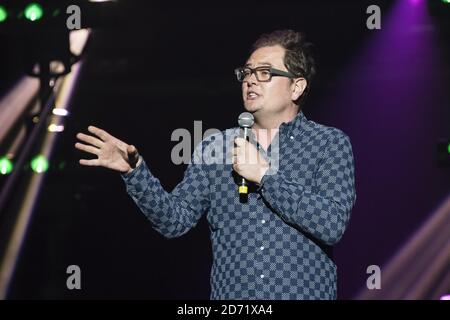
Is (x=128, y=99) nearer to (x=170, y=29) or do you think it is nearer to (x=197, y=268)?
(x=170, y=29)

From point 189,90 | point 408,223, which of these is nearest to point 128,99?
point 189,90

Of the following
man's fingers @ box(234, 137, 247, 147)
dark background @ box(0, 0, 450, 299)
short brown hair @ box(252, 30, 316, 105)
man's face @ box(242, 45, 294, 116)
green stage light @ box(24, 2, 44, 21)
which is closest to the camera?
man's fingers @ box(234, 137, 247, 147)

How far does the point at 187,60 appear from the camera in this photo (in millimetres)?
8438

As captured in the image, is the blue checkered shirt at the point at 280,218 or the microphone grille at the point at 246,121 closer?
the blue checkered shirt at the point at 280,218

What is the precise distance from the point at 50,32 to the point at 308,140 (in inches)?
148

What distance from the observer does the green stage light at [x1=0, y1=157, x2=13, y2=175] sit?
6371 mm

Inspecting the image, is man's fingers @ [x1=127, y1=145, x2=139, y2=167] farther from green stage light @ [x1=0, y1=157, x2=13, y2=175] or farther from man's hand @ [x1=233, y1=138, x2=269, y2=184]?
green stage light @ [x1=0, y1=157, x2=13, y2=175]

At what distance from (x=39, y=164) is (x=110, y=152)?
170 inches

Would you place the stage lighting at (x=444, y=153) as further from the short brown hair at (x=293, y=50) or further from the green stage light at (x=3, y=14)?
the green stage light at (x=3, y=14)

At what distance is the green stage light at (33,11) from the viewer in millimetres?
5598

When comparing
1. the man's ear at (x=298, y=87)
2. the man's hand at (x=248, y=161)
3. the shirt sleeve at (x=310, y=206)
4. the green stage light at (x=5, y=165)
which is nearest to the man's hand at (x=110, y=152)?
the man's hand at (x=248, y=161)

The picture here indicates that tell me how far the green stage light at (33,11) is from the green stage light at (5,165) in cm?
146

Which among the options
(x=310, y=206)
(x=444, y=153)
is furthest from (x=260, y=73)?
(x=444, y=153)

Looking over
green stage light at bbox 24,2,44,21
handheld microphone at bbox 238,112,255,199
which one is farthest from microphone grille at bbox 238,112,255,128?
green stage light at bbox 24,2,44,21
